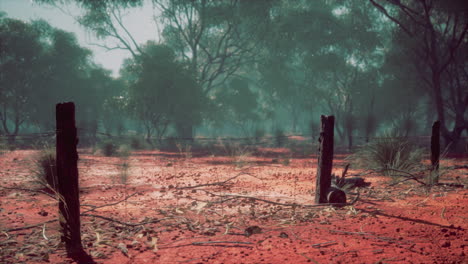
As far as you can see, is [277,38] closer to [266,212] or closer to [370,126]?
[370,126]

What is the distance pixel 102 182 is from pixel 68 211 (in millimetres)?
4829

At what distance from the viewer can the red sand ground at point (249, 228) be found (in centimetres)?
369

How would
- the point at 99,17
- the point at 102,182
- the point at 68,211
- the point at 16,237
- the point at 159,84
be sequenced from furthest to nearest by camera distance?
the point at 99,17 < the point at 159,84 < the point at 102,182 < the point at 16,237 < the point at 68,211

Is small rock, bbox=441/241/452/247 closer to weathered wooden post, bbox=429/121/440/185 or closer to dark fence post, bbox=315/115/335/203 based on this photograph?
dark fence post, bbox=315/115/335/203

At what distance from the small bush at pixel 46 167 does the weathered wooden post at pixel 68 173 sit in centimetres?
372

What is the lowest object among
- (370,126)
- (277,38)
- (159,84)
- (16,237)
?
(16,237)

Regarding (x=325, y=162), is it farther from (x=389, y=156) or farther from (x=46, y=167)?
(x=46, y=167)

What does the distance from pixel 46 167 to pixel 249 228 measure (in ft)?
17.8

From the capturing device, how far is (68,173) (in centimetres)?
389

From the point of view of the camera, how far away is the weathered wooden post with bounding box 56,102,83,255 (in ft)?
12.7

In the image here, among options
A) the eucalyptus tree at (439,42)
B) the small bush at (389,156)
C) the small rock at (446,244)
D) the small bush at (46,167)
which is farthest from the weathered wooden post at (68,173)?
the eucalyptus tree at (439,42)

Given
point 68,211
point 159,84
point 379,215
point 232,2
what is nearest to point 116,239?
point 68,211

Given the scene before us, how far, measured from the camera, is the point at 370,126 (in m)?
19.6

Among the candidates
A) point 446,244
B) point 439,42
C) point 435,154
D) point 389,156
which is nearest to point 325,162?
point 446,244
